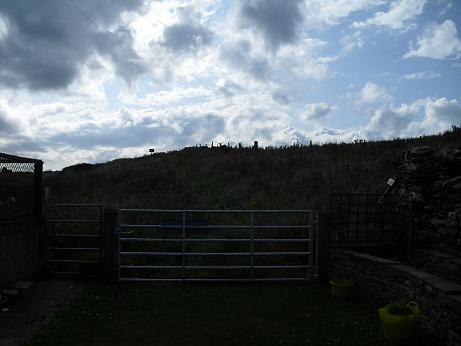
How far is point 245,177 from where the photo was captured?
2022 cm

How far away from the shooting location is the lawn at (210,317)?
5.86m

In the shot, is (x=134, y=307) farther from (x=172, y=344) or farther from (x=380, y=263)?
(x=380, y=263)

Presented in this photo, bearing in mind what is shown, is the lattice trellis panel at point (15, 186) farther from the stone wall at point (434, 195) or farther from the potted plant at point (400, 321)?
the stone wall at point (434, 195)

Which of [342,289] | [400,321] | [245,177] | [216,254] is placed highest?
[245,177]

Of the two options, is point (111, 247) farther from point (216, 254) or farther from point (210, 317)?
point (210, 317)

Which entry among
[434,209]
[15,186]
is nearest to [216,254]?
[15,186]

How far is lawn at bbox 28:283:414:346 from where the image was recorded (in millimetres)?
5863

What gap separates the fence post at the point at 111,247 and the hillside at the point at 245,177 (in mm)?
6250

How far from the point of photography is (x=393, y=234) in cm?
916

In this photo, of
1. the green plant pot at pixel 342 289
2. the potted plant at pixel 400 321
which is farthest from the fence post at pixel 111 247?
the potted plant at pixel 400 321

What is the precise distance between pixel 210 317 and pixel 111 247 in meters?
3.28

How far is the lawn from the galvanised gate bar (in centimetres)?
57

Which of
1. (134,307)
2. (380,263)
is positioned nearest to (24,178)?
(134,307)

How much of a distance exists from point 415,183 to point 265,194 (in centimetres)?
831
